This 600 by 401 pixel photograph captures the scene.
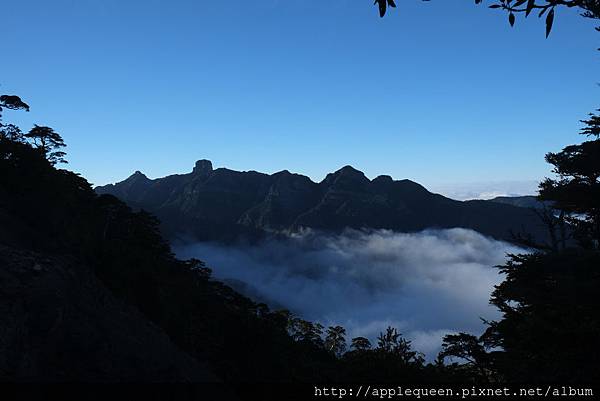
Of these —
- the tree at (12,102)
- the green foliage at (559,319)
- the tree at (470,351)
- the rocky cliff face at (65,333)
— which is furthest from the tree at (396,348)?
the tree at (12,102)

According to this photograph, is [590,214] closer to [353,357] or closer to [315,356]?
[353,357]

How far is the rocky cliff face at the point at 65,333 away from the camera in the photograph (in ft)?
34.7

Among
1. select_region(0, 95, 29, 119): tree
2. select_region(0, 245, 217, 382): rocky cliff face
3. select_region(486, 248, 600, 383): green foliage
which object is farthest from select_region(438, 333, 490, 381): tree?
select_region(0, 95, 29, 119): tree

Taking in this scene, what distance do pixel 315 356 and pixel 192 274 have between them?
20007 millimetres

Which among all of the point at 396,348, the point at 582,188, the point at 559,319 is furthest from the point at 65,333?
the point at 582,188

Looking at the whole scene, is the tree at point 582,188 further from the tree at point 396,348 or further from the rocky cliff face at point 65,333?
the rocky cliff face at point 65,333

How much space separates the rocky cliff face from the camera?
10.6 metres

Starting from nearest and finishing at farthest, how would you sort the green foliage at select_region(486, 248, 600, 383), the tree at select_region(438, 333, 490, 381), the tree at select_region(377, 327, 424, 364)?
the green foliage at select_region(486, 248, 600, 383), the tree at select_region(377, 327, 424, 364), the tree at select_region(438, 333, 490, 381)

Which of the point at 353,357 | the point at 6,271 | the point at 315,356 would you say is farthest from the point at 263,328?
the point at 6,271

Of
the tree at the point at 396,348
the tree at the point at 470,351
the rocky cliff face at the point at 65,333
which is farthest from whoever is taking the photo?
the tree at the point at 470,351

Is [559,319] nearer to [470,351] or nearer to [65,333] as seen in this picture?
[470,351]

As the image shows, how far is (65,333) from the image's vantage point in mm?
12164

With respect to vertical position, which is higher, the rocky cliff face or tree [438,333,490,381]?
the rocky cliff face

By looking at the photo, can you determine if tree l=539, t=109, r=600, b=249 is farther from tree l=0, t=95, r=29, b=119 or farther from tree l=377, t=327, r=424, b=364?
tree l=0, t=95, r=29, b=119
